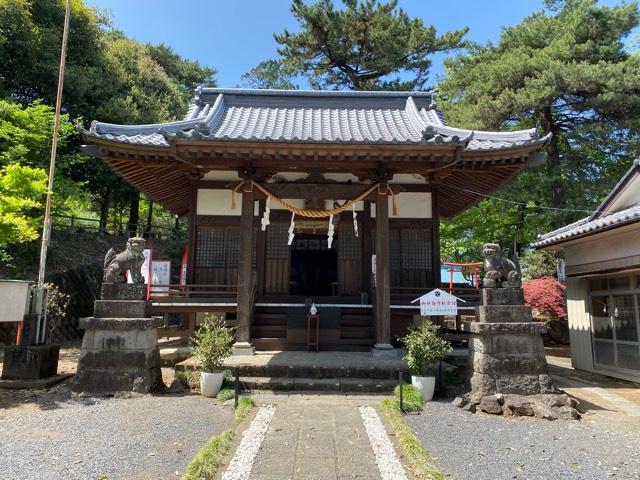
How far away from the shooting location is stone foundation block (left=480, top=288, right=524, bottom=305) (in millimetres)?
6504

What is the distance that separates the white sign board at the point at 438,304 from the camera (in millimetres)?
7105

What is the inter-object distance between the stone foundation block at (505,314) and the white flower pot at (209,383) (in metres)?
4.39

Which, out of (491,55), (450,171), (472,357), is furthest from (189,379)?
(491,55)

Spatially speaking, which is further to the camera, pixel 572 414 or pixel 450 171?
pixel 450 171

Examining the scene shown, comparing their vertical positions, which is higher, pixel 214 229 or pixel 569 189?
pixel 569 189

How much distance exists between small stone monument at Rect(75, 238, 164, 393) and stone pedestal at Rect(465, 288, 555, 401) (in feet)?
17.2

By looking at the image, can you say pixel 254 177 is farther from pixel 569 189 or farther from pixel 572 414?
pixel 569 189

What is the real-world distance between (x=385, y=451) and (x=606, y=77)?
1600cm

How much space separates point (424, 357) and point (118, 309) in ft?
16.7

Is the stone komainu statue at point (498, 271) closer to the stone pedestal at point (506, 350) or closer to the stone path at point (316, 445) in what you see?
the stone pedestal at point (506, 350)

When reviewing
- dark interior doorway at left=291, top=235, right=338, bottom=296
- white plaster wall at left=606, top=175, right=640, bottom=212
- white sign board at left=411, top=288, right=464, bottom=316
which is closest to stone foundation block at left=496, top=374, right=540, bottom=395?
white sign board at left=411, top=288, right=464, bottom=316

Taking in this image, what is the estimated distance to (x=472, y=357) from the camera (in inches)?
258

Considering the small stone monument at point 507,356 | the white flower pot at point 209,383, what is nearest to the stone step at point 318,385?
the white flower pot at point 209,383

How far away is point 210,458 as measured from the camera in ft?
12.8
